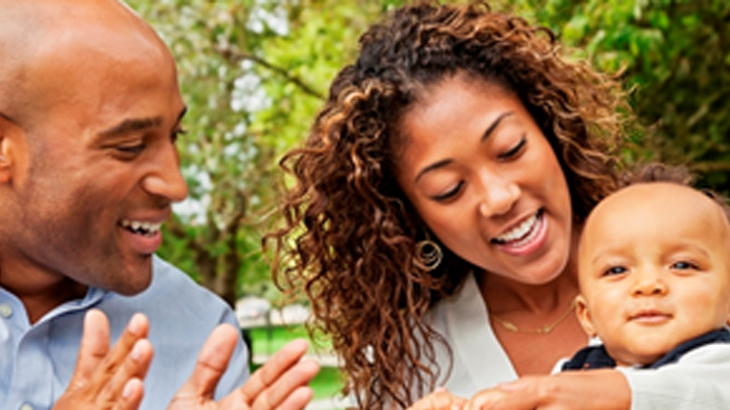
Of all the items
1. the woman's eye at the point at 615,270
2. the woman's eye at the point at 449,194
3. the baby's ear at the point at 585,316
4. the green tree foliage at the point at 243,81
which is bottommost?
the green tree foliage at the point at 243,81

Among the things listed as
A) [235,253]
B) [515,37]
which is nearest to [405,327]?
[515,37]

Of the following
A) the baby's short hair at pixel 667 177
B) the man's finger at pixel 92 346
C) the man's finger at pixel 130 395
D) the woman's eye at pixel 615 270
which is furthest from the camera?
the baby's short hair at pixel 667 177

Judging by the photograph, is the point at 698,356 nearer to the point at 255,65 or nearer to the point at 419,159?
the point at 419,159

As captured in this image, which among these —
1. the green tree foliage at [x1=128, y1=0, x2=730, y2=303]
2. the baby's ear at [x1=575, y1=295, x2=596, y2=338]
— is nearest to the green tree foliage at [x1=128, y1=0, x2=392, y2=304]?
the green tree foliage at [x1=128, y1=0, x2=730, y2=303]

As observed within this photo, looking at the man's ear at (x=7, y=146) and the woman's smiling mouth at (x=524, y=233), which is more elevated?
the woman's smiling mouth at (x=524, y=233)

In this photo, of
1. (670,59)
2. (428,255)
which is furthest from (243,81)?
(428,255)

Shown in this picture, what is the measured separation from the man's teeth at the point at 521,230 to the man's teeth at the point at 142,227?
100 cm

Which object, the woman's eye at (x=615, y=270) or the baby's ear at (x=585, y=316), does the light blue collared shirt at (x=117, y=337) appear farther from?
the woman's eye at (x=615, y=270)

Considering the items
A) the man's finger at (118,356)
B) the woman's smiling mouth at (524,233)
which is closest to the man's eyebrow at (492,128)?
the woman's smiling mouth at (524,233)

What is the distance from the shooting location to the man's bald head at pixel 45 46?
244 cm

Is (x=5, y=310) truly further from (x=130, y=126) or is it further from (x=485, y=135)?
(x=485, y=135)

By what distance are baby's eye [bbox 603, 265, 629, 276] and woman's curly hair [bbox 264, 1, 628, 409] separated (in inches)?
30.6

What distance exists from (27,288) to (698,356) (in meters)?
1.80

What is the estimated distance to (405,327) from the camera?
3.06 meters
